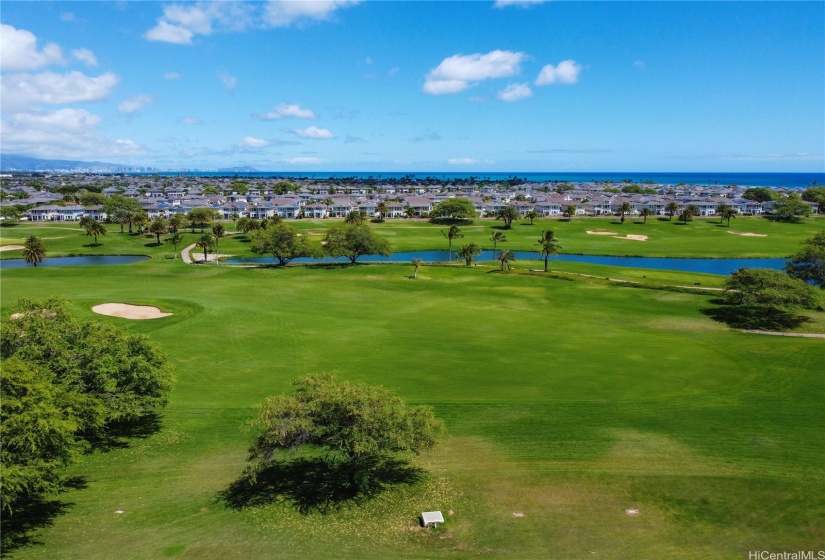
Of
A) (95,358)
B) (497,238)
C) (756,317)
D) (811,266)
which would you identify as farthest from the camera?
(497,238)

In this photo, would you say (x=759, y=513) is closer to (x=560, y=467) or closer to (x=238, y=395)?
(x=560, y=467)

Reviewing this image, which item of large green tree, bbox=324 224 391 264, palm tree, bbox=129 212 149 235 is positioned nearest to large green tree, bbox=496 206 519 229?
large green tree, bbox=324 224 391 264

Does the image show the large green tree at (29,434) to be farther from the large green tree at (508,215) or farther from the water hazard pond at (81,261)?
the large green tree at (508,215)

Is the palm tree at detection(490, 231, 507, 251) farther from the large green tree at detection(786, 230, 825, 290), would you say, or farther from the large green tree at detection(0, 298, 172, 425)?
the large green tree at detection(0, 298, 172, 425)

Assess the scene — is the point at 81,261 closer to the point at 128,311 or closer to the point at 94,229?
the point at 94,229

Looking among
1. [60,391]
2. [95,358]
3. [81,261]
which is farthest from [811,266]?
[81,261]

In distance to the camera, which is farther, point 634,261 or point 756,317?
point 634,261
